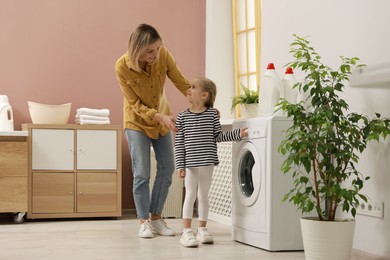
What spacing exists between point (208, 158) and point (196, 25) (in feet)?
7.31

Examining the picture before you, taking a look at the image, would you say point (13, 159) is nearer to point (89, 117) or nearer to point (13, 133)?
point (13, 133)

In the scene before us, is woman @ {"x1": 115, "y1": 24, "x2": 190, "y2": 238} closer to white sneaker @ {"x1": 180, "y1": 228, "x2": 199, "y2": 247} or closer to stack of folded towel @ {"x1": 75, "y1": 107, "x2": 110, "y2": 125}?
white sneaker @ {"x1": 180, "y1": 228, "x2": 199, "y2": 247}

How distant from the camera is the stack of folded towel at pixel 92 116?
192 inches

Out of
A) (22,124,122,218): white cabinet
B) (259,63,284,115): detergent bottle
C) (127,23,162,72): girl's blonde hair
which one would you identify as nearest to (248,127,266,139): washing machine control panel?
(259,63,284,115): detergent bottle

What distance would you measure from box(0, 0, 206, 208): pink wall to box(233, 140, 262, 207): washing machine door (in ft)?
5.87

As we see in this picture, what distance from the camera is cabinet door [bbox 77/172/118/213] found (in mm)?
4832

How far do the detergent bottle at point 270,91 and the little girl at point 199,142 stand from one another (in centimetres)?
18

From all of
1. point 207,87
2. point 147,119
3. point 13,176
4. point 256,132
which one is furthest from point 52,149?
point 256,132

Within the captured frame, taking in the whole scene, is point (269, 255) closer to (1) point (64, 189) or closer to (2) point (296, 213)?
(2) point (296, 213)

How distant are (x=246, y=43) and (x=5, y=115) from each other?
1949 millimetres

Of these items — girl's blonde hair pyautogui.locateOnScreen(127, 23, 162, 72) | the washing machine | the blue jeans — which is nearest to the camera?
the washing machine

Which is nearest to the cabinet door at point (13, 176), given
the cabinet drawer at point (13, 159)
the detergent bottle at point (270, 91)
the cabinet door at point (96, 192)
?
the cabinet drawer at point (13, 159)

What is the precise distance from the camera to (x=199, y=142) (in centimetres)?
360

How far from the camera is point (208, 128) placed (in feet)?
11.9
